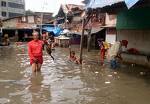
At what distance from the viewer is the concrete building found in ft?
299

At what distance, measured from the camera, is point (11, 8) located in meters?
96.2

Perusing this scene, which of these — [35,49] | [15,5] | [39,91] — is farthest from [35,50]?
[15,5]

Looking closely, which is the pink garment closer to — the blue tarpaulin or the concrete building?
the blue tarpaulin

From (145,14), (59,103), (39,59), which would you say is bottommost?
(59,103)

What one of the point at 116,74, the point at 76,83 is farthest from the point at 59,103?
the point at 116,74

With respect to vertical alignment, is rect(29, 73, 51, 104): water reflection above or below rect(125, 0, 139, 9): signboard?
below

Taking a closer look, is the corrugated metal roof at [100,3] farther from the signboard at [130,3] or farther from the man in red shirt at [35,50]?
the man in red shirt at [35,50]

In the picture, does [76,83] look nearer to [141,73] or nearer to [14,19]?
[141,73]

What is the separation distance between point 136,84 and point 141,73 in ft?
9.45

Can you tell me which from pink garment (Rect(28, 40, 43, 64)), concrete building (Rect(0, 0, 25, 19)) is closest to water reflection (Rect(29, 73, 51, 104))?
pink garment (Rect(28, 40, 43, 64))

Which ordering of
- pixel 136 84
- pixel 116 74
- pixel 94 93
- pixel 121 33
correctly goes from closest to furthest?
pixel 94 93 < pixel 136 84 < pixel 116 74 < pixel 121 33

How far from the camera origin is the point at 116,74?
1519 centimetres

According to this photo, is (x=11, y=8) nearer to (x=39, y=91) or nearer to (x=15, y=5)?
(x=15, y=5)

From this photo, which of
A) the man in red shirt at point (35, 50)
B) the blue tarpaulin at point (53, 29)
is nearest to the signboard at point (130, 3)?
the man in red shirt at point (35, 50)
